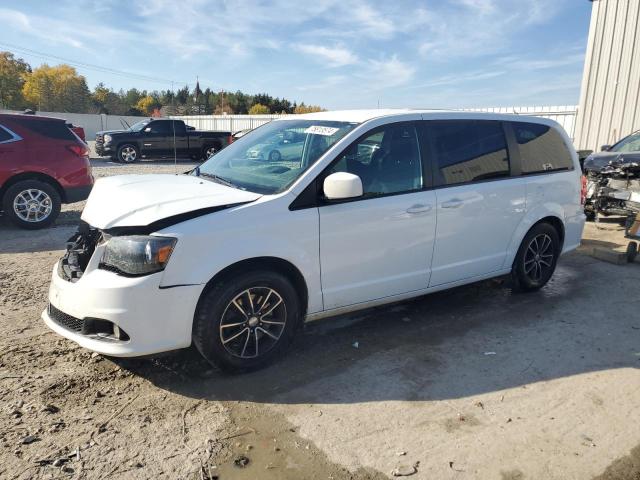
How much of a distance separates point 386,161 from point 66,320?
8.57ft

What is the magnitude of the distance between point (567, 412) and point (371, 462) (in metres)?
1.40

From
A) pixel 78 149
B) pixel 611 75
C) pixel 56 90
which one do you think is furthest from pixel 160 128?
pixel 56 90

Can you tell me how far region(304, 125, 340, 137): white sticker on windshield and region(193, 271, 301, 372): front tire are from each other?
4.13 feet

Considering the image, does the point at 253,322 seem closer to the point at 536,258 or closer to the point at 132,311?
the point at 132,311

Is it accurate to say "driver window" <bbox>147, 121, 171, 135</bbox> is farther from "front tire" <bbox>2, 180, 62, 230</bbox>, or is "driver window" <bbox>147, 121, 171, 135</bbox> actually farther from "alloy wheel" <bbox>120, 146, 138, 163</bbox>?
"front tire" <bbox>2, 180, 62, 230</bbox>

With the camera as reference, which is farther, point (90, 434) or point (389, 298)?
point (389, 298)

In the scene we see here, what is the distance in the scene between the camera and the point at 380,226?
12.8 ft

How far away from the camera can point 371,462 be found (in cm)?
271

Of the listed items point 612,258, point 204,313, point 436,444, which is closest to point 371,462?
point 436,444

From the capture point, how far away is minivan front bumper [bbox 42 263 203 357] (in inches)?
120

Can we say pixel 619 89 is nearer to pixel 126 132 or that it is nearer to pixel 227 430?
pixel 227 430

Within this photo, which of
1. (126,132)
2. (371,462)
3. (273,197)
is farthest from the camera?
(126,132)

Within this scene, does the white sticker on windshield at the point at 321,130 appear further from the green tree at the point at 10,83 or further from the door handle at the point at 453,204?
the green tree at the point at 10,83

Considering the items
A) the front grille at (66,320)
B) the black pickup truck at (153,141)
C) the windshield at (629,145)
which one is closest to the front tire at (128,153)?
the black pickup truck at (153,141)
